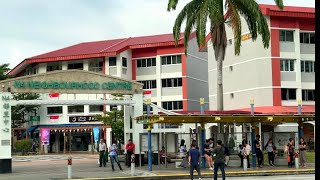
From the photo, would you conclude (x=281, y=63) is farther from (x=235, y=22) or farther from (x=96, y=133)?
(x=96, y=133)

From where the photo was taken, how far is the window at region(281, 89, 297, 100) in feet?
168

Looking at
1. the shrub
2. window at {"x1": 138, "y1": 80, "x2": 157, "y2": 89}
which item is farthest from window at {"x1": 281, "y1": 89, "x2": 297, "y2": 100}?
the shrub

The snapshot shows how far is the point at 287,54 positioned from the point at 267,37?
681 inches

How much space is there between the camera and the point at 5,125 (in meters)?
27.2

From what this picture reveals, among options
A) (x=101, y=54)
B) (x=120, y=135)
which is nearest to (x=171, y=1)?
(x=120, y=135)

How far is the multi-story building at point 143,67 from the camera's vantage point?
63.7 meters

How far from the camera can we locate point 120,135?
46.6m

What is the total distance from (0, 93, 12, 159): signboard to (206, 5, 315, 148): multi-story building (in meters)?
27.8

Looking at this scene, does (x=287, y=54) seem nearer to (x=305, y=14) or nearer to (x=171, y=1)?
(x=305, y=14)

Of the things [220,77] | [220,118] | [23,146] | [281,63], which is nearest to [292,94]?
[281,63]

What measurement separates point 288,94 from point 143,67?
68.2 ft

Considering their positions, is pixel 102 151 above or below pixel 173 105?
below

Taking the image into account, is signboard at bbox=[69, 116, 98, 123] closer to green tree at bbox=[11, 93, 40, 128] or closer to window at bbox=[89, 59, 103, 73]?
green tree at bbox=[11, 93, 40, 128]

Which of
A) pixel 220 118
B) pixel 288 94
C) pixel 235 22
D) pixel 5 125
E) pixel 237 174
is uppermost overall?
pixel 235 22
